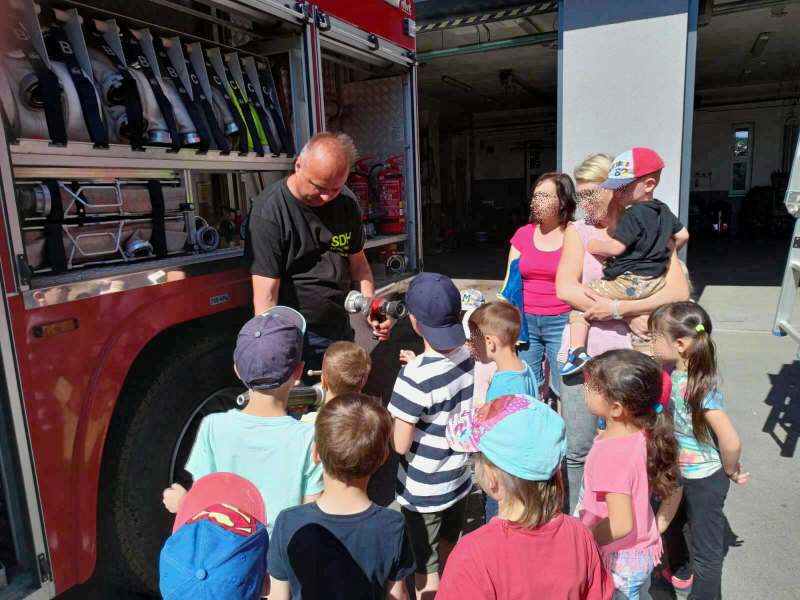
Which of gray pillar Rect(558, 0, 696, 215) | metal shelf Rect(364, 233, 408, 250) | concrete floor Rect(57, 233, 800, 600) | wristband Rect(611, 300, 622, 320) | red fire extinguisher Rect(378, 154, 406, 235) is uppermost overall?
gray pillar Rect(558, 0, 696, 215)

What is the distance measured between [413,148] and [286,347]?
2.80 meters

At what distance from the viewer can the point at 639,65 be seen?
5.77 m

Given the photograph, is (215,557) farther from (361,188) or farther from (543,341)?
(361,188)

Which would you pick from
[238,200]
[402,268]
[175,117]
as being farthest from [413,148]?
[175,117]

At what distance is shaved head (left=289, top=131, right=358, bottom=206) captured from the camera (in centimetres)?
246

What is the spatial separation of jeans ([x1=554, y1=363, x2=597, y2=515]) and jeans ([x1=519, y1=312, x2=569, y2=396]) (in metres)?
0.37

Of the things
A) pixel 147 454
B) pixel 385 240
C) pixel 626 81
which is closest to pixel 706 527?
pixel 147 454

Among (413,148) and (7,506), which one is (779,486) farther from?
(7,506)

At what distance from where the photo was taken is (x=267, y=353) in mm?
1708

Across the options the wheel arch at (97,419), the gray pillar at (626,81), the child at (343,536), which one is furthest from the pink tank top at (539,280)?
the gray pillar at (626,81)

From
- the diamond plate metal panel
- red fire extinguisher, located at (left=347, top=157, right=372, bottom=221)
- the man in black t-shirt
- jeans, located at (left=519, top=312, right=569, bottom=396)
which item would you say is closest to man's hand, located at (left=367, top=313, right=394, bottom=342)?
the man in black t-shirt

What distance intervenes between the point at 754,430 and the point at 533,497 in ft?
11.6

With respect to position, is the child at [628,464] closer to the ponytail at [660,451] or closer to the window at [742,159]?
the ponytail at [660,451]

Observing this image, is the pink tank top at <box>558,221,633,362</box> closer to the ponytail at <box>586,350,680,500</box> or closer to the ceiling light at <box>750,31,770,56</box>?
the ponytail at <box>586,350,680,500</box>
